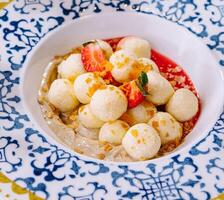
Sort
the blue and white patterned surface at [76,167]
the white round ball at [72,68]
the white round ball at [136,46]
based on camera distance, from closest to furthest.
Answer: the blue and white patterned surface at [76,167], the white round ball at [72,68], the white round ball at [136,46]

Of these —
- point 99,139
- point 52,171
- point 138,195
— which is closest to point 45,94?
point 99,139

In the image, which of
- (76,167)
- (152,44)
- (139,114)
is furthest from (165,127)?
(152,44)

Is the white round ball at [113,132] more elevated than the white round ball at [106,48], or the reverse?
the white round ball at [106,48]

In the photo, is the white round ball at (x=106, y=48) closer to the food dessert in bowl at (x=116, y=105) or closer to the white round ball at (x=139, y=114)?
the food dessert in bowl at (x=116, y=105)

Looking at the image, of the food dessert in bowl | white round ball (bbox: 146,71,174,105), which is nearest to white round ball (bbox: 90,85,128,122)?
the food dessert in bowl

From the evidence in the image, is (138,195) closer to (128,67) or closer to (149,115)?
(149,115)

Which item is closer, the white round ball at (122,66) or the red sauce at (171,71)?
the white round ball at (122,66)

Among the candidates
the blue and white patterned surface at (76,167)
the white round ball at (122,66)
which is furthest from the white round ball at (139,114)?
the blue and white patterned surface at (76,167)

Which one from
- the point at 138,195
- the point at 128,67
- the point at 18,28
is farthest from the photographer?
the point at 18,28

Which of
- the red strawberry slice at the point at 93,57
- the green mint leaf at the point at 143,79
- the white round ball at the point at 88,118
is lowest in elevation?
the white round ball at the point at 88,118
